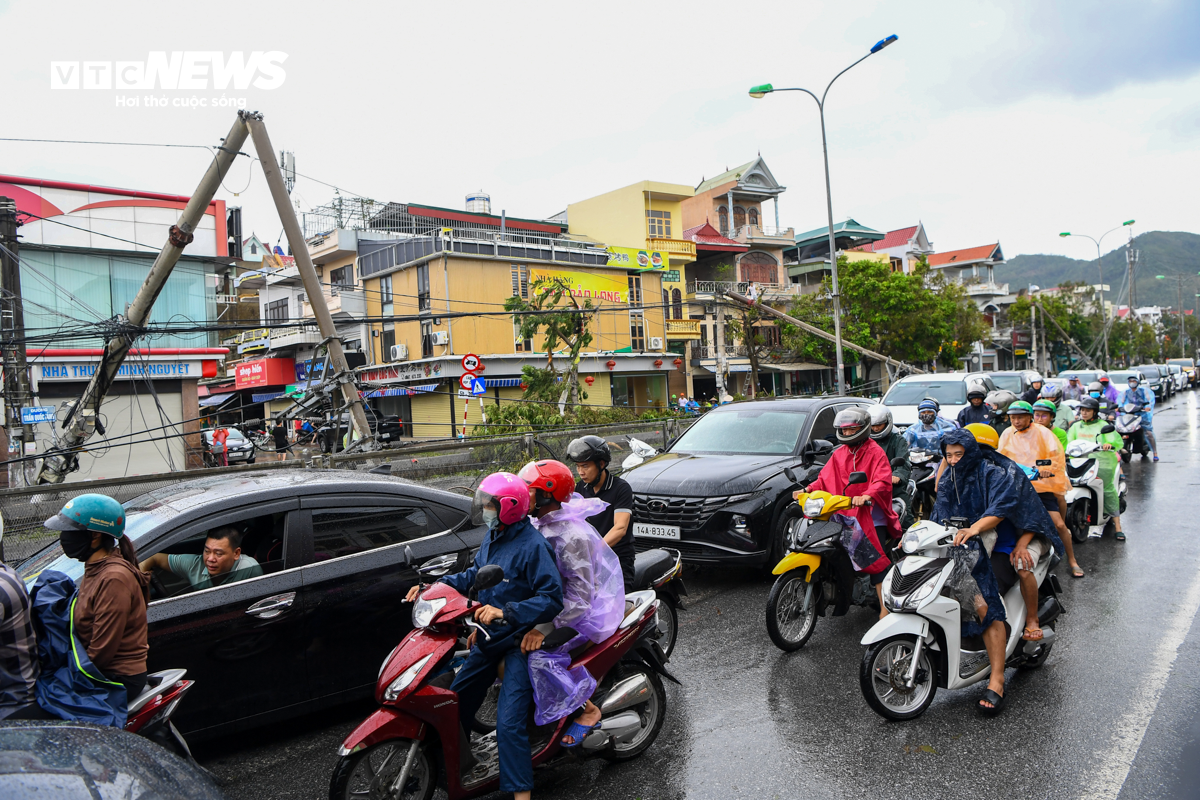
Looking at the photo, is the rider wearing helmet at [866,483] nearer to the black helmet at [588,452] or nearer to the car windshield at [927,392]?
the black helmet at [588,452]

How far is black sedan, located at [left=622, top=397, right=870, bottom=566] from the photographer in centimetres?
709

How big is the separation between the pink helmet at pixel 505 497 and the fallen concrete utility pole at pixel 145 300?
10510 millimetres

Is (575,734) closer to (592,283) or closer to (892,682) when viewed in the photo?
(892,682)

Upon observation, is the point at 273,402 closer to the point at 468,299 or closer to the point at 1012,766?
the point at 468,299

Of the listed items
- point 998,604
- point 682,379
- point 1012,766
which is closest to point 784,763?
point 1012,766

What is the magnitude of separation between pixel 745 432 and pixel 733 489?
1.39 metres

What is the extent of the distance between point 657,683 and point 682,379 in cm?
3970

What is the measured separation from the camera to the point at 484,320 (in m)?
34.7

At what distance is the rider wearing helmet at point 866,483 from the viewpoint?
5703mm

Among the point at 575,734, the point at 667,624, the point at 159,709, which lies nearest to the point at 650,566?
the point at 667,624

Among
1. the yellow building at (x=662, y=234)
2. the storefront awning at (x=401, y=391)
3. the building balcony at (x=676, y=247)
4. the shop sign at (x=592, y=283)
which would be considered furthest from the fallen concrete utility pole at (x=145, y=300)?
the building balcony at (x=676, y=247)

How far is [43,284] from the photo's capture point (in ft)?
75.8

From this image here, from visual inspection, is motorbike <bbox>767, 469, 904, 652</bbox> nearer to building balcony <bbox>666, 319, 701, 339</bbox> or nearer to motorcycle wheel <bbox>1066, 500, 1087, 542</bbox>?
motorcycle wheel <bbox>1066, 500, 1087, 542</bbox>

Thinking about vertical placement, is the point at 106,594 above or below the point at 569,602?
above
